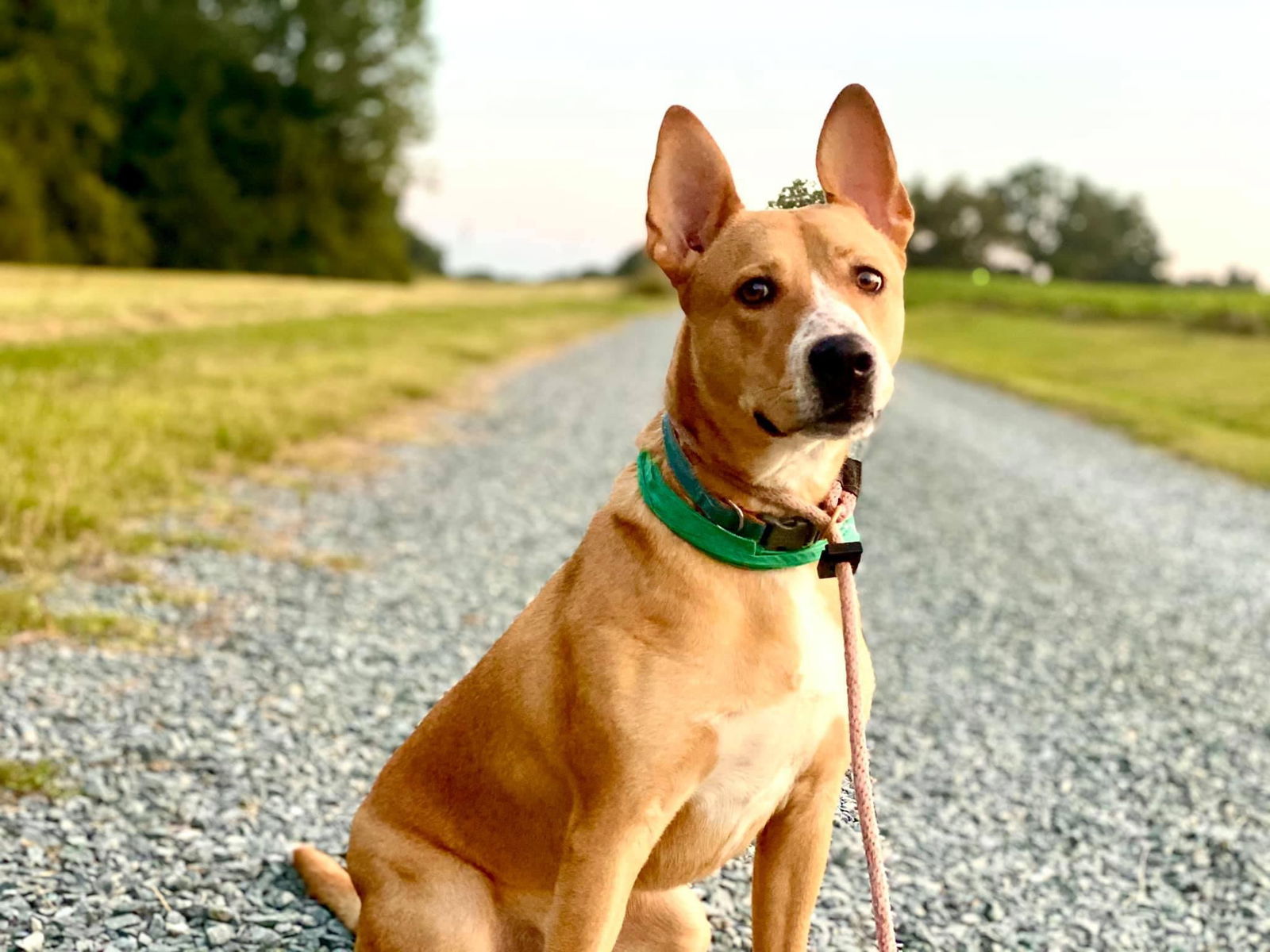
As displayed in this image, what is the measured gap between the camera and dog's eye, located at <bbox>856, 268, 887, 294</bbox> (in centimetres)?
279

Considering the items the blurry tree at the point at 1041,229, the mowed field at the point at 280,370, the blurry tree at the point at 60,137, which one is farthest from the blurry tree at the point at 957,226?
the blurry tree at the point at 60,137

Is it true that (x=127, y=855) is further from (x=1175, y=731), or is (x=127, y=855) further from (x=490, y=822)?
(x=1175, y=731)

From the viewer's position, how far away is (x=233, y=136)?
59500 mm

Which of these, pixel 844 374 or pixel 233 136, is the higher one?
pixel 233 136

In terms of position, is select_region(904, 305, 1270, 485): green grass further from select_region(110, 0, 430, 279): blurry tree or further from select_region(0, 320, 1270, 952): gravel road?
select_region(110, 0, 430, 279): blurry tree

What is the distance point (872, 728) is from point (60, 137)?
52.1 metres

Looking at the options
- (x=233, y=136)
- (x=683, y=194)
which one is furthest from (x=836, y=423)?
(x=233, y=136)

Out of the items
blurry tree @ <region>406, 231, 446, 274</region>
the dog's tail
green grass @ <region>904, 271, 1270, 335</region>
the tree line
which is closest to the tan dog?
the dog's tail

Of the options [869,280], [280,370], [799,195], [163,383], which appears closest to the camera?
[869,280]

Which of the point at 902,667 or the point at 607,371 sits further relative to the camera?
the point at 607,371

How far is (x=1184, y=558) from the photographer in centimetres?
980

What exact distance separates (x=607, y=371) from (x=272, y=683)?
737 inches

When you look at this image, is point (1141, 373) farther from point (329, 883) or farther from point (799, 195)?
point (329, 883)

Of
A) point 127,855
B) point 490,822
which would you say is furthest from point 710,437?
point 127,855
